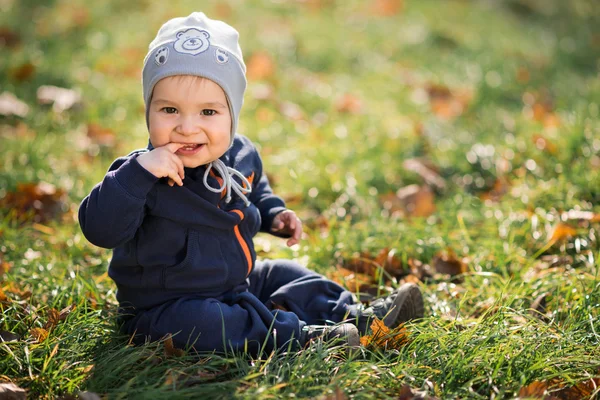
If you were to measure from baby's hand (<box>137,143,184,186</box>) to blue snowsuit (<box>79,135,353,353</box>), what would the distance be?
3 cm

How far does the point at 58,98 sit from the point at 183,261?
2911mm

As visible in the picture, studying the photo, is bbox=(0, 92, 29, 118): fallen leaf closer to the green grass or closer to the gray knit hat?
the green grass

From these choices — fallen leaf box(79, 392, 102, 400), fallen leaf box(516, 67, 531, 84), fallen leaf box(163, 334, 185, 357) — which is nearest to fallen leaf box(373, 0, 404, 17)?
fallen leaf box(516, 67, 531, 84)

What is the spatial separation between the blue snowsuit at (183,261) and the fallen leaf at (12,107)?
8.39ft

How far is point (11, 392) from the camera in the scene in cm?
191

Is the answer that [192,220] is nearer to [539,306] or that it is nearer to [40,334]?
[40,334]

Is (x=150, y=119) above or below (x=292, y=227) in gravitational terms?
above

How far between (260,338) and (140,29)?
4545mm

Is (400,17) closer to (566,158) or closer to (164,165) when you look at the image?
(566,158)

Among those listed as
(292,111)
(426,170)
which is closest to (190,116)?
(426,170)

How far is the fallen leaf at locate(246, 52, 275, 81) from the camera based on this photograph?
17.8 ft

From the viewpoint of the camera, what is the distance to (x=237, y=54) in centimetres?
225

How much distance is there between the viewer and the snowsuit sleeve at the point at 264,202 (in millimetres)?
2618

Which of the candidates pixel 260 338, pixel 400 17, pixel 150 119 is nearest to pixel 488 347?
pixel 260 338
